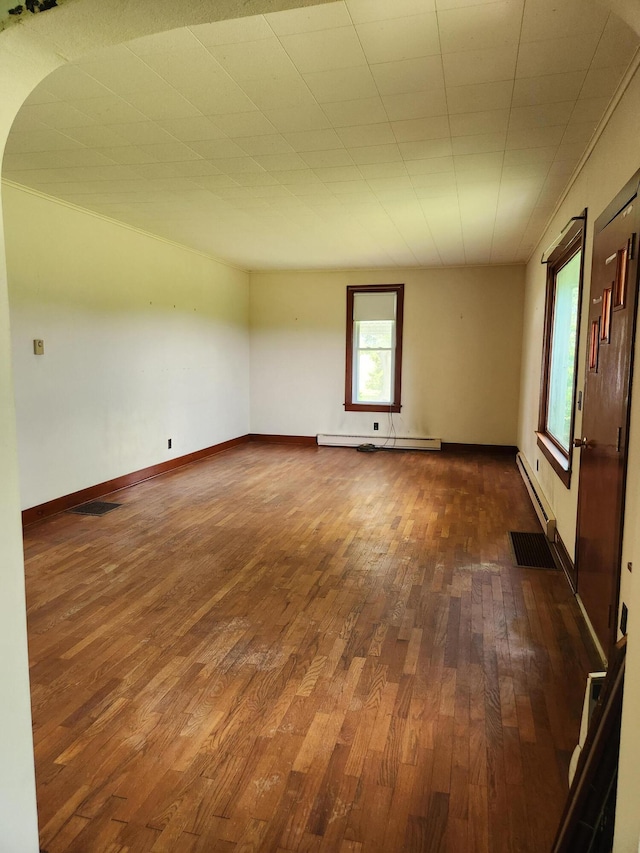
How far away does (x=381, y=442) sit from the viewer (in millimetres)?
8453

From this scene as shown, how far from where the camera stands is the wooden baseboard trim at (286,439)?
8836 mm

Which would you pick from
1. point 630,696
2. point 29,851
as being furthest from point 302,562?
point 630,696

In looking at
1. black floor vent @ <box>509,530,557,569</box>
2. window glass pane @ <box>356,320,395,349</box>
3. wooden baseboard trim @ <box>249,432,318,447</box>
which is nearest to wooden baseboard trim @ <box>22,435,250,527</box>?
wooden baseboard trim @ <box>249,432,318,447</box>

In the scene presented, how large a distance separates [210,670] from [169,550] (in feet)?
5.49

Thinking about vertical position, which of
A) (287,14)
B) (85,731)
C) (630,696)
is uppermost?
(287,14)

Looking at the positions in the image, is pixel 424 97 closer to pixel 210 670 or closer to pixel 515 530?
pixel 210 670

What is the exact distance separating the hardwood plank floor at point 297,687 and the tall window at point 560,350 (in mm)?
922

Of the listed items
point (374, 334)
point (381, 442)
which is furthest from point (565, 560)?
point (374, 334)

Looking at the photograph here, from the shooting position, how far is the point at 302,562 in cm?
382

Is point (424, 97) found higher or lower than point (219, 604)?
higher

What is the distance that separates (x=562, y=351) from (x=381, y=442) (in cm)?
387

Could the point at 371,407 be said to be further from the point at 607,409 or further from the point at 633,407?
the point at 633,407

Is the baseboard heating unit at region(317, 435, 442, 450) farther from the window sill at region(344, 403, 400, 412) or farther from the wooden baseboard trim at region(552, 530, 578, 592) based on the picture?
the wooden baseboard trim at region(552, 530, 578, 592)

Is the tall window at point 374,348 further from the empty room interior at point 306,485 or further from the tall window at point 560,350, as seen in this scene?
the tall window at point 560,350
